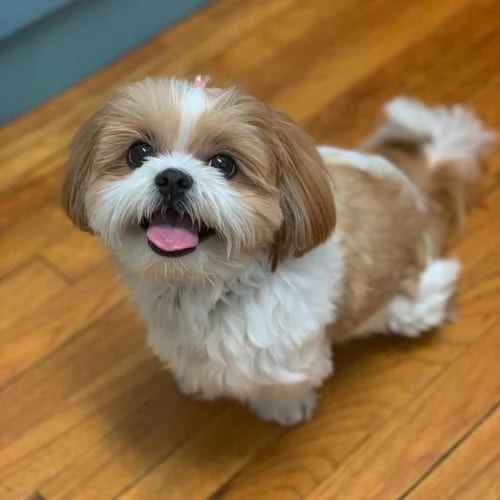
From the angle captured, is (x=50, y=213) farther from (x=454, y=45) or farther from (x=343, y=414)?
(x=454, y=45)

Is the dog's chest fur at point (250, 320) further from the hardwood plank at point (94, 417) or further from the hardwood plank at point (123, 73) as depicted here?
the hardwood plank at point (123, 73)

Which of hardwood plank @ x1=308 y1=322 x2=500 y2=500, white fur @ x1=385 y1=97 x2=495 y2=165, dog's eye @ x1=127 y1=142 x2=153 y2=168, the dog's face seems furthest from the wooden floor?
dog's eye @ x1=127 y1=142 x2=153 y2=168

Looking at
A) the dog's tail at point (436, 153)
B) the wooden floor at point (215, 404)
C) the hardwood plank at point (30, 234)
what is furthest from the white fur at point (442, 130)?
the hardwood plank at point (30, 234)

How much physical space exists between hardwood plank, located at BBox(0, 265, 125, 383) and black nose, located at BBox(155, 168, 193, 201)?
0.60 meters

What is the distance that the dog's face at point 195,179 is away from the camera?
872 millimetres

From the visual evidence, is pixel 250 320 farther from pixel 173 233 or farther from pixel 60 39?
pixel 60 39

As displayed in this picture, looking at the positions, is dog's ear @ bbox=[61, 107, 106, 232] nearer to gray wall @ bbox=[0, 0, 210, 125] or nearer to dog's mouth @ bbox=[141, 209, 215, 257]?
dog's mouth @ bbox=[141, 209, 215, 257]

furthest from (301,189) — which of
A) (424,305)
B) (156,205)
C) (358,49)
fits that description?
(358,49)

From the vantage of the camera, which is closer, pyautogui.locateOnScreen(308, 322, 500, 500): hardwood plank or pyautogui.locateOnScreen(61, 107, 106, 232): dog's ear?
pyautogui.locateOnScreen(61, 107, 106, 232): dog's ear

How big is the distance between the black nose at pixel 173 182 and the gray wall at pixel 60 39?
877 millimetres

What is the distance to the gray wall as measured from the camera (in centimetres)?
162

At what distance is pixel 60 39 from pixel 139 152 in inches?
35.0

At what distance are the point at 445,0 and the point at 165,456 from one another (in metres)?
1.21

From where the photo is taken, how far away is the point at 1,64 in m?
1.65
